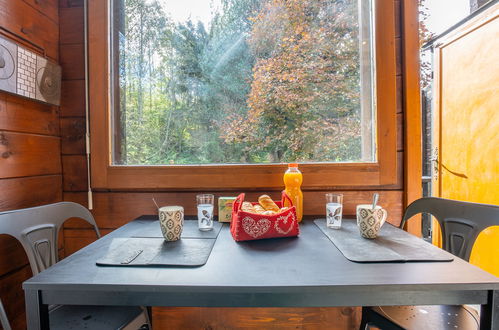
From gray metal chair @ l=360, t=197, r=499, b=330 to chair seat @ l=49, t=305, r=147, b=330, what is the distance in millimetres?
824

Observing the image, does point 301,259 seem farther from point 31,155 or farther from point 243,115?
point 31,155

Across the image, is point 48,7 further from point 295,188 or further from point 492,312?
point 492,312

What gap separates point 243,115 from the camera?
51.4 inches

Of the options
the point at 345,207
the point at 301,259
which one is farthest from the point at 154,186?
the point at 345,207

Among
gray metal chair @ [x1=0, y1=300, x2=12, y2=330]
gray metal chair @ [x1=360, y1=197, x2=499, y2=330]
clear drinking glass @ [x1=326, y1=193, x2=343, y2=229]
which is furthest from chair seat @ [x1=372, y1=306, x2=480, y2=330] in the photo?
gray metal chair @ [x1=0, y1=300, x2=12, y2=330]

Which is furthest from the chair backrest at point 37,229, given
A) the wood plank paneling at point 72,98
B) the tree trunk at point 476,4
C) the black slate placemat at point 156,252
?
the tree trunk at point 476,4

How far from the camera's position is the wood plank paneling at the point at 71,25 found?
1252 millimetres

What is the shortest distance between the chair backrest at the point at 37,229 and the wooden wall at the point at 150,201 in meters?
0.29

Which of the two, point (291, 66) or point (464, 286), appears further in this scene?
point (291, 66)

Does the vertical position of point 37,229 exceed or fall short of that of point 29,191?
it falls short

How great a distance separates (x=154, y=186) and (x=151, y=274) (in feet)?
2.35

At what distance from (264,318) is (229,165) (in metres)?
0.80

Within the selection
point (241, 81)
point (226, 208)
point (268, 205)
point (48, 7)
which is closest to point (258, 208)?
point (268, 205)

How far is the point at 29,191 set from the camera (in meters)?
1.06
